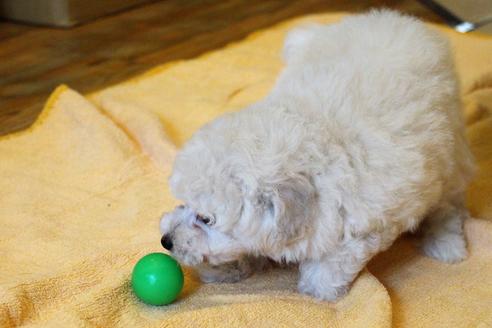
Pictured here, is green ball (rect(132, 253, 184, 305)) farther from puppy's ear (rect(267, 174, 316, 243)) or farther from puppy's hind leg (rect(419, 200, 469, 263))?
puppy's hind leg (rect(419, 200, 469, 263))

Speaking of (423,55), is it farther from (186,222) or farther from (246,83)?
(246,83)

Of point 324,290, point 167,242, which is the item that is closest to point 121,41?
point 167,242

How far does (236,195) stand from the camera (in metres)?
1.83

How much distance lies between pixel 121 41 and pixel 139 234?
9.08 feet

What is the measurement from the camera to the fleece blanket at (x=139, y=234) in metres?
2.03

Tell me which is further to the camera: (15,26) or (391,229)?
(15,26)

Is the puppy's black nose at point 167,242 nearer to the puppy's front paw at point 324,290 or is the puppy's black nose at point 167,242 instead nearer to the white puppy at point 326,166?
the white puppy at point 326,166

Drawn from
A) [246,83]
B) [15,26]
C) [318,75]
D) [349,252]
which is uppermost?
[318,75]

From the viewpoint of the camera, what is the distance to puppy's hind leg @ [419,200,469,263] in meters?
2.38

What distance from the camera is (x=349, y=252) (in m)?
1.99

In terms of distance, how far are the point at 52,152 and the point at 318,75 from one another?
1.43 meters

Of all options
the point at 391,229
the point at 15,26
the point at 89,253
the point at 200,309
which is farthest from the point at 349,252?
the point at 15,26

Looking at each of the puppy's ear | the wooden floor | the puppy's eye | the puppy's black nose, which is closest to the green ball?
the puppy's black nose

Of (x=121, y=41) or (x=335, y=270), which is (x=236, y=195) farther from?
(x=121, y=41)
